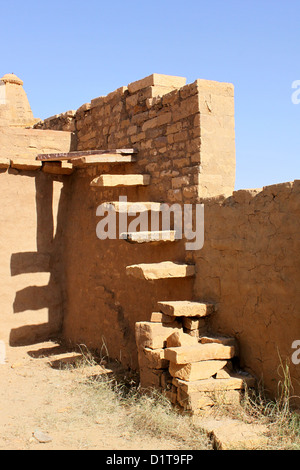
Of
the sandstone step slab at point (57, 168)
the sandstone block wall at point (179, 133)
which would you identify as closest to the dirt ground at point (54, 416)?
the sandstone block wall at point (179, 133)

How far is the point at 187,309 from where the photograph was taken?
15.3ft

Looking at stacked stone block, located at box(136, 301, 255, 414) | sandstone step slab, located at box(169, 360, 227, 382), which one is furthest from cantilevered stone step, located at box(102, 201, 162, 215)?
sandstone step slab, located at box(169, 360, 227, 382)

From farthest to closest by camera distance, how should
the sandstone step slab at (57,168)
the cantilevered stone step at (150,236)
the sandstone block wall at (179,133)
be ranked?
the sandstone step slab at (57,168) < the sandstone block wall at (179,133) < the cantilevered stone step at (150,236)

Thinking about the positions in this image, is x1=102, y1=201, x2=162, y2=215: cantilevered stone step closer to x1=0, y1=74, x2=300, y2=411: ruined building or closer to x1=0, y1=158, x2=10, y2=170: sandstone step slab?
x1=0, y1=74, x2=300, y2=411: ruined building

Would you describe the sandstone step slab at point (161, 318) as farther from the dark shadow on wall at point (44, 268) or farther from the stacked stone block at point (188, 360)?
the dark shadow on wall at point (44, 268)

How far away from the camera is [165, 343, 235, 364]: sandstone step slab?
13.7 ft

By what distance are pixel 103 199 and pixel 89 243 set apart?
0.71 metres

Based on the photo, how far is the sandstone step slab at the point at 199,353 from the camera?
4180 mm

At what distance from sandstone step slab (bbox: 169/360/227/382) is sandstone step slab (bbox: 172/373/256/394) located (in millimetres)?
36

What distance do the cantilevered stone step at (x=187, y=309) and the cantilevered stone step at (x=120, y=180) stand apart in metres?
1.58

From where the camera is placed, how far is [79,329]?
23.2 ft

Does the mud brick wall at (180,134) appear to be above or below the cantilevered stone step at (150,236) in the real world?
above

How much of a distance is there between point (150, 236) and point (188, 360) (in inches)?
55.6

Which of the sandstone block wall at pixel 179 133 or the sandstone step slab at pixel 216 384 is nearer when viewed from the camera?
the sandstone step slab at pixel 216 384
